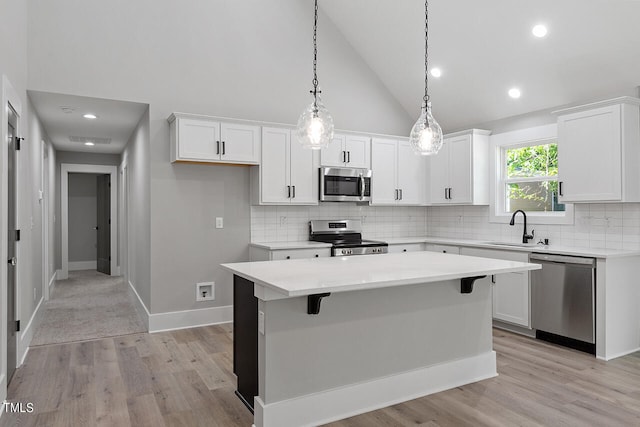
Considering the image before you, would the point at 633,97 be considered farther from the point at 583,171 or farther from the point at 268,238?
the point at 268,238

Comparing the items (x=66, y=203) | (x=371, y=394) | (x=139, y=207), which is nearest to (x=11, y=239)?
(x=139, y=207)

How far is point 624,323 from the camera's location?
13.2 ft

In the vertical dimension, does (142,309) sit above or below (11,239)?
below

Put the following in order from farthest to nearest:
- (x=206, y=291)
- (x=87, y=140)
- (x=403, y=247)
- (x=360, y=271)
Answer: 1. (x=87, y=140)
2. (x=403, y=247)
3. (x=206, y=291)
4. (x=360, y=271)

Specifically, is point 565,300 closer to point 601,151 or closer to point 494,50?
point 601,151

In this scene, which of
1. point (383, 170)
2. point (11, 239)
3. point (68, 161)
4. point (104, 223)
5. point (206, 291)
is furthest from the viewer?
point (104, 223)

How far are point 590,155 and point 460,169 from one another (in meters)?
1.70

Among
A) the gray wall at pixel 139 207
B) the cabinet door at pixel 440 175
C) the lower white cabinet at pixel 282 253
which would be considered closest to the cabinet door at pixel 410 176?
the cabinet door at pixel 440 175

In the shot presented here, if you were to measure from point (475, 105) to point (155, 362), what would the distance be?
464cm

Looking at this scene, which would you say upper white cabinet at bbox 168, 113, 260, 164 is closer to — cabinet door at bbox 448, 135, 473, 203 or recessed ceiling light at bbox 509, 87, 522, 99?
cabinet door at bbox 448, 135, 473, 203

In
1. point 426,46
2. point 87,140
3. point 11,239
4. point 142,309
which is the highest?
point 426,46

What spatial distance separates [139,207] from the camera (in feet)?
18.4

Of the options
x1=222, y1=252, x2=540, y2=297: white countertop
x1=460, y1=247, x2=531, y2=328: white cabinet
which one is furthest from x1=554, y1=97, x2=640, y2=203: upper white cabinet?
x1=222, y1=252, x2=540, y2=297: white countertop

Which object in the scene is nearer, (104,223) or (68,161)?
(68,161)
